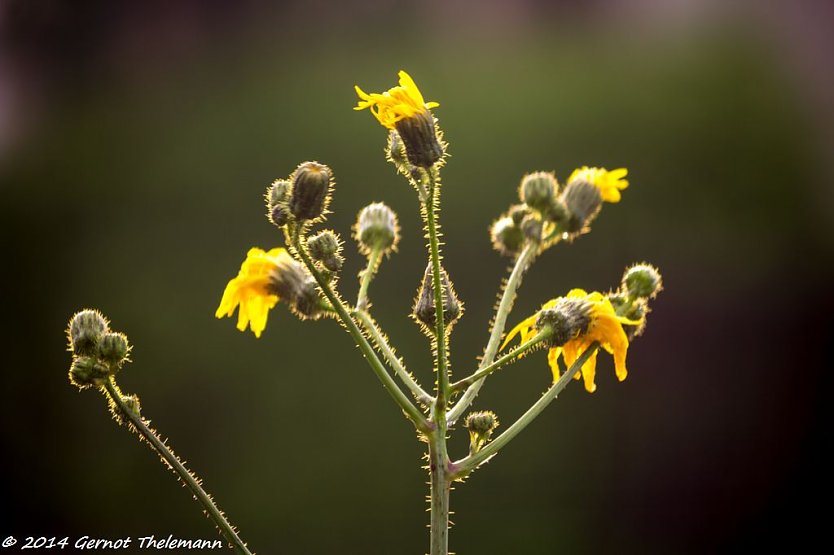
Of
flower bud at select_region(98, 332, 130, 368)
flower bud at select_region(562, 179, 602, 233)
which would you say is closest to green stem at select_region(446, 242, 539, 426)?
flower bud at select_region(562, 179, 602, 233)

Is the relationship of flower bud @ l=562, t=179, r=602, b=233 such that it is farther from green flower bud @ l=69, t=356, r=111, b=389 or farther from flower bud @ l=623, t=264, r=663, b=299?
green flower bud @ l=69, t=356, r=111, b=389

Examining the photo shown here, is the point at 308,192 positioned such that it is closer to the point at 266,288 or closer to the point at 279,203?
the point at 279,203

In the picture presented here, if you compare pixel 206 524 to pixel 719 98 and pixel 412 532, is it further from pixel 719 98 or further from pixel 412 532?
pixel 719 98

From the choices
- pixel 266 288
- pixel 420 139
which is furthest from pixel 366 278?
pixel 420 139

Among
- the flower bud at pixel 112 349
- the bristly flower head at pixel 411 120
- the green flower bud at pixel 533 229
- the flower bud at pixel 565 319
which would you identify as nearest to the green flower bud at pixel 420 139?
the bristly flower head at pixel 411 120

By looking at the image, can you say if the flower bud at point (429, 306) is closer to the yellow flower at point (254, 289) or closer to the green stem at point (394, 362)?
the green stem at point (394, 362)

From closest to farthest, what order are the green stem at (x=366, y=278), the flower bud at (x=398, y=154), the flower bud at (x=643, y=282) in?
the green stem at (x=366, y=278) < the flower bud at (x=398, y=154) < the flower bud at (x=643, y=282)

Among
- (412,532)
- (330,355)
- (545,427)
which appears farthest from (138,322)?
(545,427)
